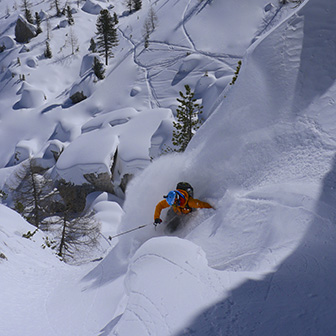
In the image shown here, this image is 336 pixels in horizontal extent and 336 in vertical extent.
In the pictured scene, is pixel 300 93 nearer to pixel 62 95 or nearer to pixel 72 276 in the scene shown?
pixel 72 276

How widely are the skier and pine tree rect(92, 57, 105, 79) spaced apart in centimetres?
4150

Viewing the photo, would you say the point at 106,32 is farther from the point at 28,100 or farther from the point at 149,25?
the point at 28,100

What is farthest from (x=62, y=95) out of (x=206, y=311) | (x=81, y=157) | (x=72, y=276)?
(x=206, y=311)

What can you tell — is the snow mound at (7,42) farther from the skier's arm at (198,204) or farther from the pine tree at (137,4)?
the skier's arm at (198,204)

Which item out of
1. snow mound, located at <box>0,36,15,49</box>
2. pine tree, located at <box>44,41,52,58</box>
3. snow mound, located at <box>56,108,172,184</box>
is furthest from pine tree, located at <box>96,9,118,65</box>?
snow mound, located at <box>0,36,15,49</box>

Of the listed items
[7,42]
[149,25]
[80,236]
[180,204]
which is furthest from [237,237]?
[7,42]

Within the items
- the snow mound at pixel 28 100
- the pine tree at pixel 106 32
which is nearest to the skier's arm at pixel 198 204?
the snow mound at pixel 28 100

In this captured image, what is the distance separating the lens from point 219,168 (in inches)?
283

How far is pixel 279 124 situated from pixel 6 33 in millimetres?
71045

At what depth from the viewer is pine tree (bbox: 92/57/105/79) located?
4433 cm

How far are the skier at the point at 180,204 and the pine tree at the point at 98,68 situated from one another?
1634 inches

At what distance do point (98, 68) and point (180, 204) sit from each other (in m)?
42.0

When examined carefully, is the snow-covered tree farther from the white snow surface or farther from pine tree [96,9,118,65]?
the white snow surface

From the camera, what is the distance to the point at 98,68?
44.4 m
